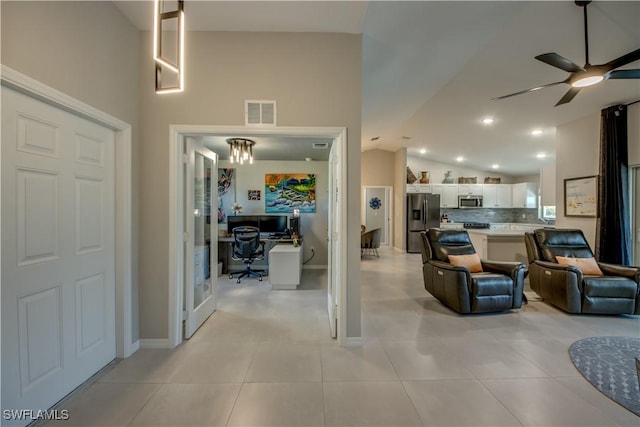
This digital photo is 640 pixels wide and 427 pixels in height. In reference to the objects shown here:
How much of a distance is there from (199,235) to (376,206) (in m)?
6.43

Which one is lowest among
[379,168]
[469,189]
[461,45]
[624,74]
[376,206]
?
[376,206]

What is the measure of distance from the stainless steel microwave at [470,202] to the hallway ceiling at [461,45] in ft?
10.3

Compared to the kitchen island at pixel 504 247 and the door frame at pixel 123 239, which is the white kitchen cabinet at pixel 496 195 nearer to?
the kitchen island at pixel 504 247

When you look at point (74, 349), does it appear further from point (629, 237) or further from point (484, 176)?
point (484, 176)

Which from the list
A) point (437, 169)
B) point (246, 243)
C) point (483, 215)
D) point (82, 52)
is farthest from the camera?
point (437, 169)

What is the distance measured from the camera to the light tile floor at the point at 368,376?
64.0 inches

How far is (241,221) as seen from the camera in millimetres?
5375

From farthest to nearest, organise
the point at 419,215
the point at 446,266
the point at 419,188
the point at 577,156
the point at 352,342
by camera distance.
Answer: the point at 419,188, the point at 419,215, the point at 577,156, the point at 446,266, the point at 352,342

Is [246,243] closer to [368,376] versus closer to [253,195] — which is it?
[253,195]

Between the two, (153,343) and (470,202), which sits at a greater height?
(470,202)

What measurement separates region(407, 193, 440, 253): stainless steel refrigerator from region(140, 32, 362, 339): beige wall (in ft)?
19.2

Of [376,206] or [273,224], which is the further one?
[376,206]

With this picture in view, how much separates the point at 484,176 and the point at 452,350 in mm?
8281

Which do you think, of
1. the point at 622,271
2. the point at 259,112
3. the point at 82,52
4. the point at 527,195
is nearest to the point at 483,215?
the point at 527,195
